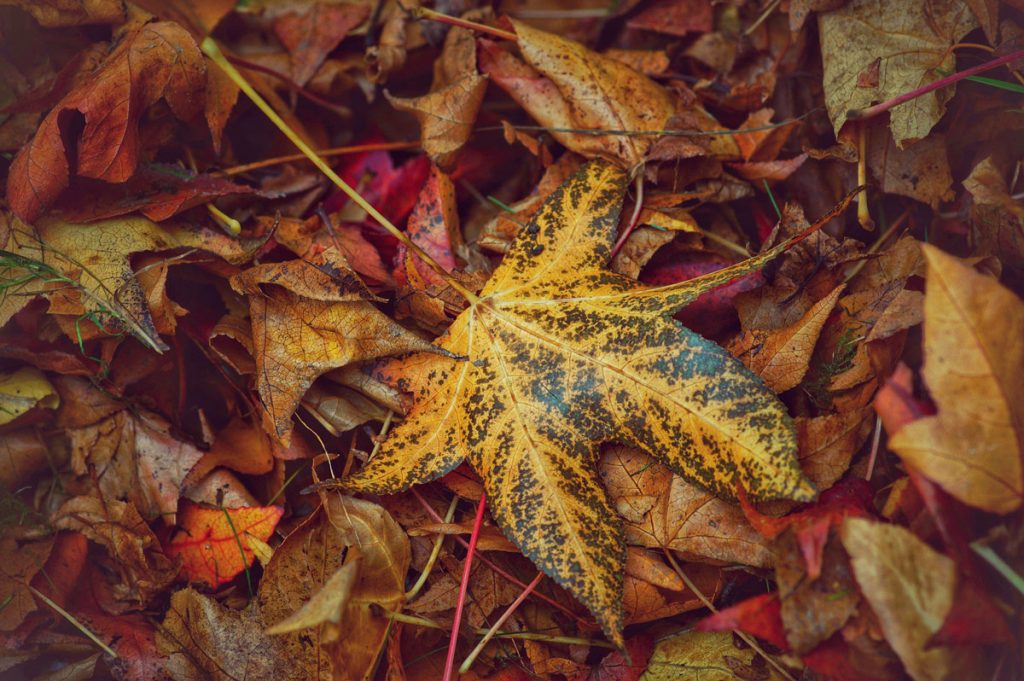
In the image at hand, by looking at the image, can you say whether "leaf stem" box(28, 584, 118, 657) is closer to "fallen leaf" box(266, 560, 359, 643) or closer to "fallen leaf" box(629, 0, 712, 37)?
"fallen leaf" box(266, 560, 359, 643)

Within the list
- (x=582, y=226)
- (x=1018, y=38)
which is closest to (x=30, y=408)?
(x=582, y=226)

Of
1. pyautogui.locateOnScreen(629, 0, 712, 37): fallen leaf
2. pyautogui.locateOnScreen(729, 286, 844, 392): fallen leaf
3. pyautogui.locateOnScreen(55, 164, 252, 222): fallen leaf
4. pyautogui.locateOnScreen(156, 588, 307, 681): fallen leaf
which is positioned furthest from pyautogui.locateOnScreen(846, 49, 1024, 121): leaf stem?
pyautogui.locateOnScreen(156, 588, 307, 681): fallen leaf

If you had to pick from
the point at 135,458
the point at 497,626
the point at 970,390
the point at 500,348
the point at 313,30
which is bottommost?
the point at 497,626

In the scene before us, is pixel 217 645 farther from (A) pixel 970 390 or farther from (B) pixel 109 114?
(A) pixel 970 390

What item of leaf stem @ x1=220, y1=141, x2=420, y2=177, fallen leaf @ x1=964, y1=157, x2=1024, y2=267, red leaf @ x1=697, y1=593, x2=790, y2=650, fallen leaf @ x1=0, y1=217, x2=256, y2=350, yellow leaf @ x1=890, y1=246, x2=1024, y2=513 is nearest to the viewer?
yellow leaf @ x1=890, y1=246, x2=1024, y2=513

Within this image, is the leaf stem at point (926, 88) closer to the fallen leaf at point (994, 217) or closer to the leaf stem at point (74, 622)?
the fallen leaf at point (994, 217)

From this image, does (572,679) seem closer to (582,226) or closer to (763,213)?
(582,226)

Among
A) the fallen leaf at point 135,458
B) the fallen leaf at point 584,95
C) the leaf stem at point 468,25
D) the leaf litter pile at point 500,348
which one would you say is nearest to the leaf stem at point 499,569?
the leaf litter pile at point 500,348

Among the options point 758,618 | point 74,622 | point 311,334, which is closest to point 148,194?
point 311,334
